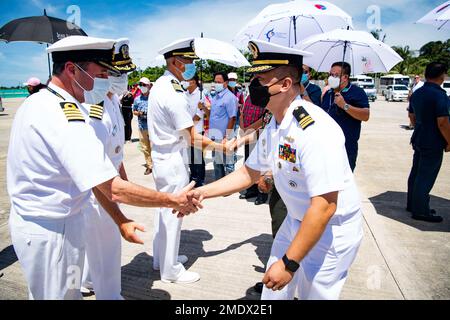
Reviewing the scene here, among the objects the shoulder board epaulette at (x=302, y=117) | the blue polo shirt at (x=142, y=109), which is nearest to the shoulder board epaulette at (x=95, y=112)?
the shoulder board epaulette at (x=302, y=117)

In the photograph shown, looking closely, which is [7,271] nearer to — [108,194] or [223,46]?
[108,194]

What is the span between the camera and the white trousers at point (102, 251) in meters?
2.65

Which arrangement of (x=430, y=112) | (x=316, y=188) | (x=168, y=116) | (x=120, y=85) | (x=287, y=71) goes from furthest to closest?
1. (x=430, y=112)
2. (x=168, y=116)
3. (x=120, y=85)
4. (x=287, y=71)
5. (x=316, y=188)

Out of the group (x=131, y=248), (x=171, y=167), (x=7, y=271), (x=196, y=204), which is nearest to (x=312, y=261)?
(x=196, y=204)

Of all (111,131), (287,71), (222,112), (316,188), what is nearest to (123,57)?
(111,131)

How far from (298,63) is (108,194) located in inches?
55.7

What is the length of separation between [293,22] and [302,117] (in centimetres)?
415

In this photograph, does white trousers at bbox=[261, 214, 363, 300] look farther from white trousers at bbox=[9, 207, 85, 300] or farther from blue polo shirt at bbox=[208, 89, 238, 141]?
blue polo shirt at bbox=[208, 89, 238, 141]

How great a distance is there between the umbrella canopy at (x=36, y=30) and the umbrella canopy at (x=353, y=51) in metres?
3.55

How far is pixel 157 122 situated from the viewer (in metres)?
3.13

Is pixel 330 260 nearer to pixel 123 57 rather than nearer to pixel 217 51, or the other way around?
pixel 123 57

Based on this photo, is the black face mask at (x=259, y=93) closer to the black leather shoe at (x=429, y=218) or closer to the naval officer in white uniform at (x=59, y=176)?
the naval officer in white uniform at (x=59, y=176)

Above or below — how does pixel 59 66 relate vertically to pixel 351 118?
above

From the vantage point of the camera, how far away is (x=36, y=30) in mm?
4586
